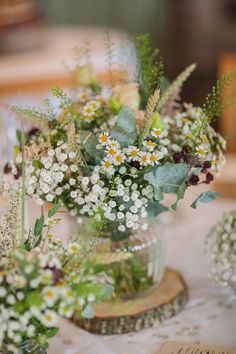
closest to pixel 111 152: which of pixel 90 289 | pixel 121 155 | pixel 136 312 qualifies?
pixel 121 155

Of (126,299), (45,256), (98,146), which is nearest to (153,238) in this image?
(126,299)

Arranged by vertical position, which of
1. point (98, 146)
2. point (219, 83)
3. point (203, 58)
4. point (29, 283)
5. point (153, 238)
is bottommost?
point (203, 58)

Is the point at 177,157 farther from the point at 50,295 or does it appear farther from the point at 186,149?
the point at 50,295

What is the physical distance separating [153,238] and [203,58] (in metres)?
3.36

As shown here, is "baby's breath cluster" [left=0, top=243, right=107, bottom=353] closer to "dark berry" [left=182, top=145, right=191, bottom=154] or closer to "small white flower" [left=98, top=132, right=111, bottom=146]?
"small white flower" [left=98, top=132, right=111, bottom=146]

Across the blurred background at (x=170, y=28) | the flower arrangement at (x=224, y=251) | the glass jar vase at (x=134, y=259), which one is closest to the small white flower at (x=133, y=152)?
the glass jar vase at (x=134, y=259)

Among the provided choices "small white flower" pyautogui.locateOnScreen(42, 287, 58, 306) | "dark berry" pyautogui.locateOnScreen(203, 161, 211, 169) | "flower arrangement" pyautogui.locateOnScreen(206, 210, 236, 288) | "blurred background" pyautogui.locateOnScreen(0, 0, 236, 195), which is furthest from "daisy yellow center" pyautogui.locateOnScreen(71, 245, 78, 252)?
"blurred background" pyautogui.locateOnScreen(0, 0, 236, 195)

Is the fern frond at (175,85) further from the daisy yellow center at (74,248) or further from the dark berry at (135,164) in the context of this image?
the daisy yellow center at (74,248)

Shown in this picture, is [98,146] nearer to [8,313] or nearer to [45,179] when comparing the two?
[45,179]

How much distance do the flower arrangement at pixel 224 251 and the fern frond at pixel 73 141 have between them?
0.37 metres

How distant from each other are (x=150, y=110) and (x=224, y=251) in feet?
1.25

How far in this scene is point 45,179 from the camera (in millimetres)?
1141

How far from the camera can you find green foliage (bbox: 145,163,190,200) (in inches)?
45.0

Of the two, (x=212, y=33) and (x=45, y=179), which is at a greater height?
(x=45, y=179)
